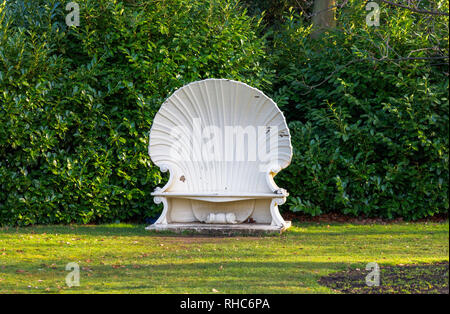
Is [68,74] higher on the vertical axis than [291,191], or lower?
higher

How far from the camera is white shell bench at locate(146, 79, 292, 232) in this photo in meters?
6.86

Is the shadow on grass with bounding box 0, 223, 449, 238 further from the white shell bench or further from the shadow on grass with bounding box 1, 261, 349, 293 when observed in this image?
the shadow on grass with bounding box 1, 261, 349, 293

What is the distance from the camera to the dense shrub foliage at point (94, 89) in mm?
7219

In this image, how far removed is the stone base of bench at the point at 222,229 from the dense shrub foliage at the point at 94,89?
105 centimetres

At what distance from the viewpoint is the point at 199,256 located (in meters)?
5.27

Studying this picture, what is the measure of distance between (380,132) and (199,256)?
3515 mm

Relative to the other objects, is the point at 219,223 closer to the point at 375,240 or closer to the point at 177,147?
the point at 177,147

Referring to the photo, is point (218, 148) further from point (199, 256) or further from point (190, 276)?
point (190, 276)

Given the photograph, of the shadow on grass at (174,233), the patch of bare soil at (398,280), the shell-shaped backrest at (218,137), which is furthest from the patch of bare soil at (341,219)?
the patch of bare soil at (398,280)

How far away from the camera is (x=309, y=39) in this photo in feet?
30.0

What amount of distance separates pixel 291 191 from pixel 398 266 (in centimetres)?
308

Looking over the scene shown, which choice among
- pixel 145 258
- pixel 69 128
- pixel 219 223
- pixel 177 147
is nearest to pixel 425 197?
pixel 219 223

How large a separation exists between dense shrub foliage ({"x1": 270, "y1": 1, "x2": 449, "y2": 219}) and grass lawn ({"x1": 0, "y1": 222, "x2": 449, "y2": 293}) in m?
0.44

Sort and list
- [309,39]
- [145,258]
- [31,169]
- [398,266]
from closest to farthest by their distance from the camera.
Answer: [398,266] < [145,258] < [31,169] < [309,39]
